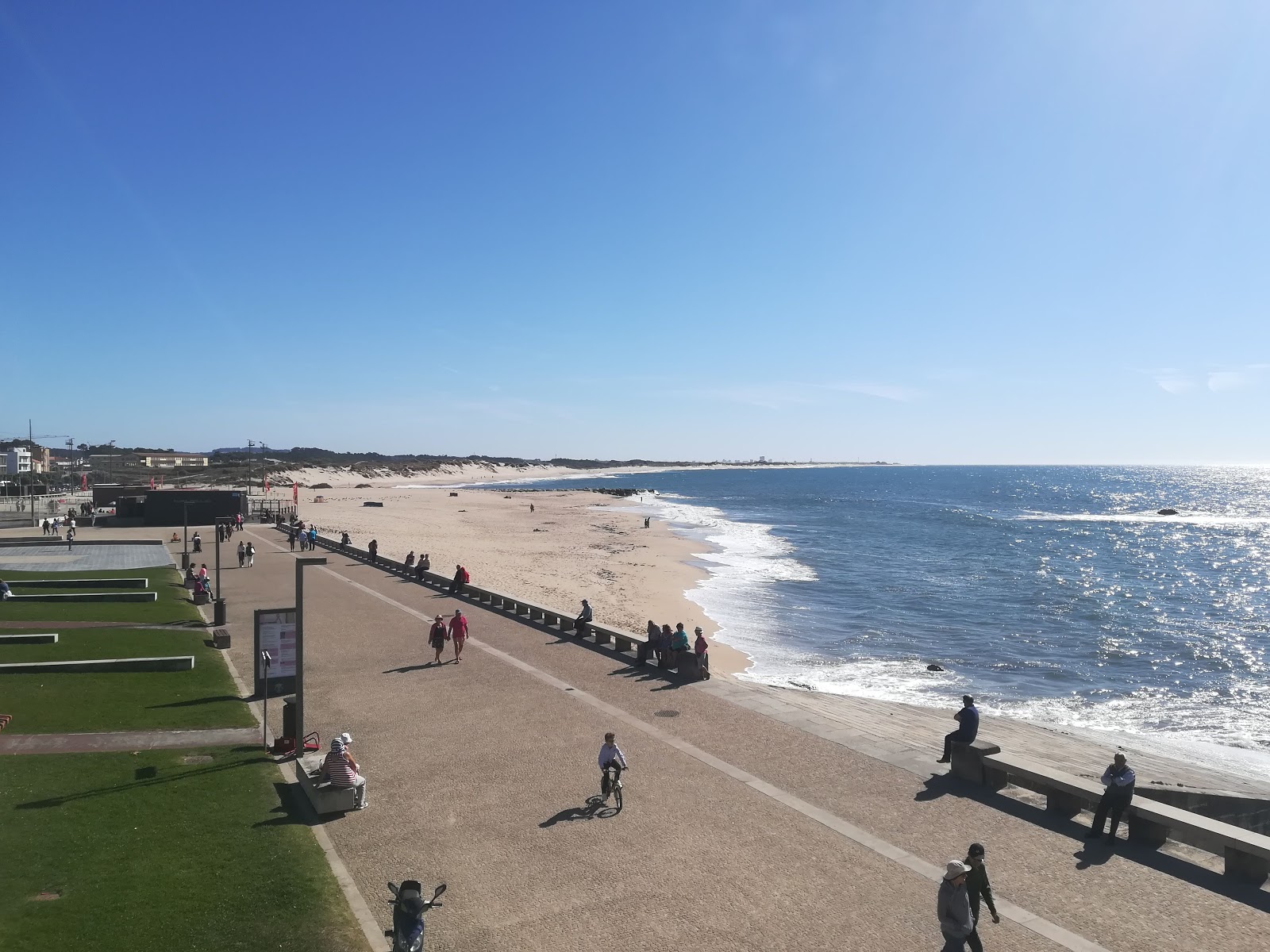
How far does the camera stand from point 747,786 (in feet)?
40.6

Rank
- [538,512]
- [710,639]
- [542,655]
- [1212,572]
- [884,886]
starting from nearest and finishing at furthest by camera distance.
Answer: [884,886]
[542,655]
[710,639]
[1212,572]
[538,512]

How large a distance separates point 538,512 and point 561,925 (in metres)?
89.3

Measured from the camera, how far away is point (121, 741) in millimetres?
13500

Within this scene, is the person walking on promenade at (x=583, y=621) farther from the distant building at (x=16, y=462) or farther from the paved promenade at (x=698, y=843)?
the distant building at (x=16, y=462)

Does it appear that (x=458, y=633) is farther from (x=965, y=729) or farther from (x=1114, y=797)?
(x=1114, y=797)

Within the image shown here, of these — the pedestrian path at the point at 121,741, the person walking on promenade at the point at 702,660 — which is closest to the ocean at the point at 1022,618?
the person walking on promenade at the point at 702,660

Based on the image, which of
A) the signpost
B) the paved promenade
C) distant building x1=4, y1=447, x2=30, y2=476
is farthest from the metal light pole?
distant building x1=4, y1=447, x2=30, y2=476

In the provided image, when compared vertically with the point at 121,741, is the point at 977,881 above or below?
above

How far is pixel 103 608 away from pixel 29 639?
5341mm

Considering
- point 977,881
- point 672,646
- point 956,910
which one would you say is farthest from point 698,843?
point 672,646

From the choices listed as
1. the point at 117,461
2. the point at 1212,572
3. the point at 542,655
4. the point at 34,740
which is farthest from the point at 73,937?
the point at 117,461

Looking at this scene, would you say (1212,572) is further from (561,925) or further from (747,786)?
(561,925)

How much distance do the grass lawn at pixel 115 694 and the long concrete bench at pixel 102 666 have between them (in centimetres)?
15

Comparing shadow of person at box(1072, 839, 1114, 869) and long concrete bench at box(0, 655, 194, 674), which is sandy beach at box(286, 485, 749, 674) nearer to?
long concrete bench at box(0, 655, 194, 674)
